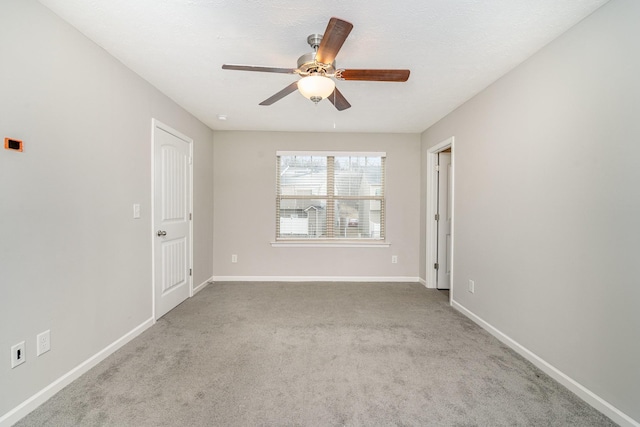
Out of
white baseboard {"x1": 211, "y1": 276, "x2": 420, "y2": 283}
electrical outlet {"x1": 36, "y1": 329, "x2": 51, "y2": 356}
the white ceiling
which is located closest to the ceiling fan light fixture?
the white ceiling

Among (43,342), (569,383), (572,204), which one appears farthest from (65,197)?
(569,383)

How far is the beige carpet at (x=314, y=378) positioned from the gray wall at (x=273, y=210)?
1.38 m

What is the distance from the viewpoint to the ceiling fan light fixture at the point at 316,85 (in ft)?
5.88

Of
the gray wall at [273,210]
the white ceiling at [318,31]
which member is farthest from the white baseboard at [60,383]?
the white ceiling at [318,31]

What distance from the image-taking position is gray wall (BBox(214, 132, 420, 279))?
435cm

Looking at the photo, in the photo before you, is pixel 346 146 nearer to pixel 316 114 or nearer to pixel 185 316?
pixel 316 114

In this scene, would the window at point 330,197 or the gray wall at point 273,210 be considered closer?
the gray wall at point 273,210

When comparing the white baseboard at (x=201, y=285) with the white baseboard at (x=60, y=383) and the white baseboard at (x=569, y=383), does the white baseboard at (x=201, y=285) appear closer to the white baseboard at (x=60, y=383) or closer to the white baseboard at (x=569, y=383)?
the white baseboard at (x=60, y=383)

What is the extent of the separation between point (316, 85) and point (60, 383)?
2584 mm

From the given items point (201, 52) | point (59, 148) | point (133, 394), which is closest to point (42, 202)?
point (59, 148)

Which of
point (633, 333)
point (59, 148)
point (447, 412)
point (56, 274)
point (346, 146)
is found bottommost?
point (447, 412)

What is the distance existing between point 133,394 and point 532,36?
11.9 feet

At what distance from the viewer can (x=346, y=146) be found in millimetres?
4398

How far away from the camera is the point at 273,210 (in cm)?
436
